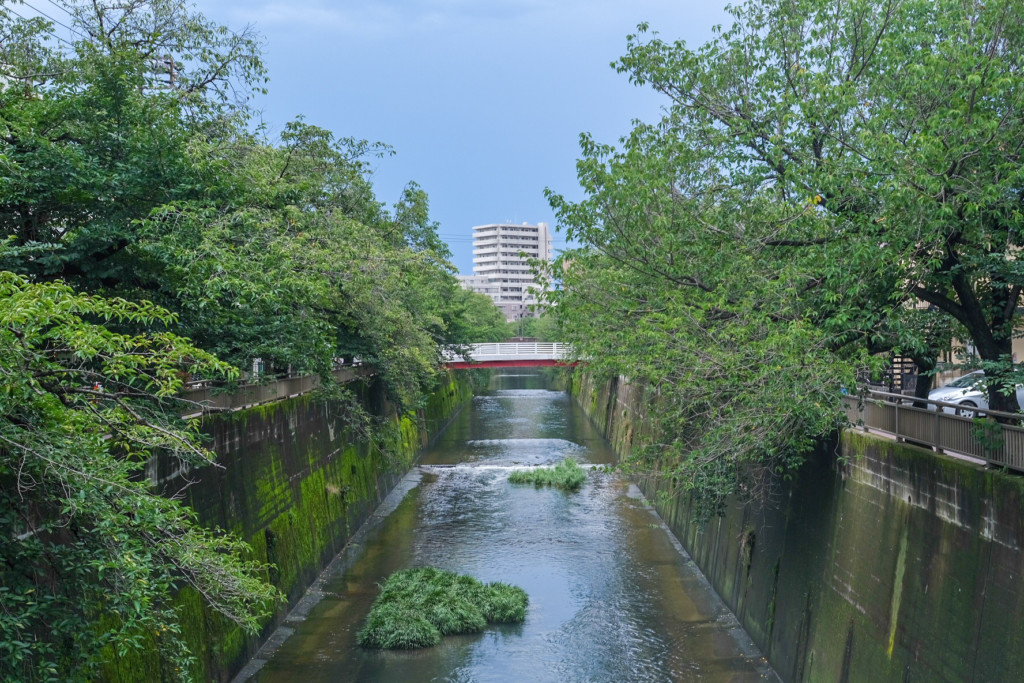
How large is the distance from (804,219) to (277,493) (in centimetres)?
1230

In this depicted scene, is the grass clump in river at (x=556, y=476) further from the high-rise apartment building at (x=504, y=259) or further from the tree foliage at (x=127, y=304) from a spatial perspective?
the high-rise apartment building at (x=504, y=259)

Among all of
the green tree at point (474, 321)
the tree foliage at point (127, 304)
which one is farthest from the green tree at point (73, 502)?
the green tree at point (474, 321)

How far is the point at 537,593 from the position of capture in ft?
64.6

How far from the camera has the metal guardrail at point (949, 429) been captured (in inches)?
361

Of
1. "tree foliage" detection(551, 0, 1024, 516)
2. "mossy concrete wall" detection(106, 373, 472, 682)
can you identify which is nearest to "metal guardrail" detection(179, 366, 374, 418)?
"mossy concrete wall" detection(106, 373, 472, 682)

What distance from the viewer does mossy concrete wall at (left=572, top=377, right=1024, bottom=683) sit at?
8.91 m

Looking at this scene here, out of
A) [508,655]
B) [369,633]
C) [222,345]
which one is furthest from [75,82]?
[508,655]

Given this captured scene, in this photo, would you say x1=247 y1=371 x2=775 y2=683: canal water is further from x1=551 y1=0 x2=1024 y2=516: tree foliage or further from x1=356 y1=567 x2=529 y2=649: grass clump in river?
x1=551 y1=0 x2=1024 y2=516: tree foliage

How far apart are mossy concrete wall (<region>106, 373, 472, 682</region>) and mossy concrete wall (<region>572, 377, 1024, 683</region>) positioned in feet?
26.3

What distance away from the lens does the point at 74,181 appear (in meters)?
12.4

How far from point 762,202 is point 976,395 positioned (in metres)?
7.54

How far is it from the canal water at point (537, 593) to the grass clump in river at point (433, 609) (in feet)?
0.91

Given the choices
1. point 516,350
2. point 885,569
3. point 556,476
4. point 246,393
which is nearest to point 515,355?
point 516,350

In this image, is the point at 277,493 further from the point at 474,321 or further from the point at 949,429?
the point at 474,321
